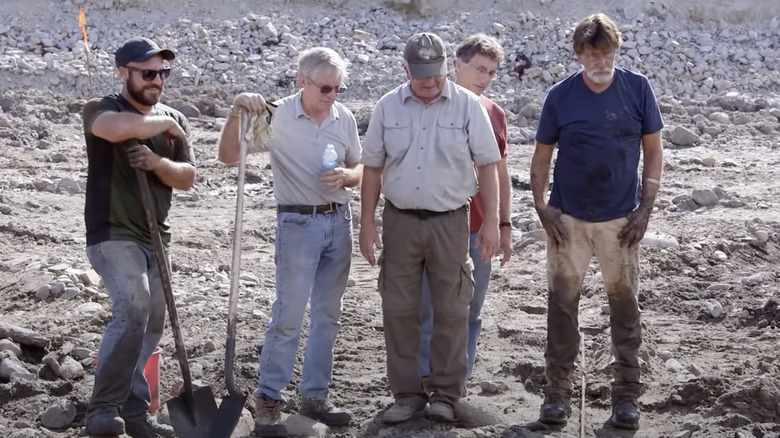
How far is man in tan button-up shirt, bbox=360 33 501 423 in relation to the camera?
5832 millimetres

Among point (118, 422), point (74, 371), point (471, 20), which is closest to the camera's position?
point (118, 422)

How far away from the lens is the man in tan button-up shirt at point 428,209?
230 inches

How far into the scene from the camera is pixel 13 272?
9344mm

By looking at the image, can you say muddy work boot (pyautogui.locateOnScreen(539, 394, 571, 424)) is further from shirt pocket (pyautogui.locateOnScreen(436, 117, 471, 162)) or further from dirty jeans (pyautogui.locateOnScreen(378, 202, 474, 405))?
shirt pocket (pyautogui.locateOnScreen(436, 117, 471, 162))

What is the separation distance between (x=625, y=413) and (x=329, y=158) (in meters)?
2.04

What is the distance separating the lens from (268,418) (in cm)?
590

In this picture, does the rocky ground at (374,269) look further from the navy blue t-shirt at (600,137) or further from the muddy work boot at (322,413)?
the navy blue t-shirt at (600,137)

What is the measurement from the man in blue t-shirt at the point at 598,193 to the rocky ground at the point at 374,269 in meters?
0.36

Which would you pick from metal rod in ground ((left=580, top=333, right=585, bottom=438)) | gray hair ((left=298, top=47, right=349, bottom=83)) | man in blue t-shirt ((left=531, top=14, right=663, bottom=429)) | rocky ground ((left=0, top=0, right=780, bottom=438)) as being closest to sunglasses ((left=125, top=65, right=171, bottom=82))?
gray hair ((left=298, top=47, right=349, bottom=83))

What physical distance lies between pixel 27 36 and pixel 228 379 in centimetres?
1870

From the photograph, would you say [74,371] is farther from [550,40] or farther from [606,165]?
[550,40]

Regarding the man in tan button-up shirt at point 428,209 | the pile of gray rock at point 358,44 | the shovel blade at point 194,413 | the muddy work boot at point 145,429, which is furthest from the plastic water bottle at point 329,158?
the pile of gray rock at point 358,44

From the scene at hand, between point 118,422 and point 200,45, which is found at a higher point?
point 200,45

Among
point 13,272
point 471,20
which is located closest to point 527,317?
point 13,272
